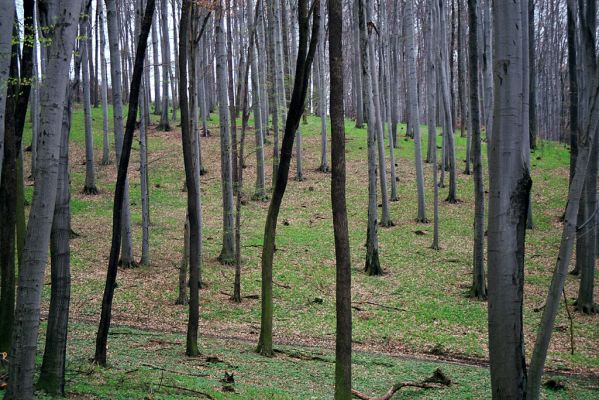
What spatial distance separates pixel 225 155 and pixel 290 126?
27.7 ft

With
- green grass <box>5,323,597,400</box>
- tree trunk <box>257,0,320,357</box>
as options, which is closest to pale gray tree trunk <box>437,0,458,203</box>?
green grass <box>5,323,597,400</box>

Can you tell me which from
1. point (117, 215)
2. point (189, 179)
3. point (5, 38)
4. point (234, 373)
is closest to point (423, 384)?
point (234, 373)

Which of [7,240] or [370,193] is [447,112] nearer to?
[370,193]

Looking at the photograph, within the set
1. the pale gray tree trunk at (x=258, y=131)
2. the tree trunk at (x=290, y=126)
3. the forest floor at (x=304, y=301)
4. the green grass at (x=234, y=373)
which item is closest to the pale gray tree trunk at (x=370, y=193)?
the forest floor at (x=304, y=301)

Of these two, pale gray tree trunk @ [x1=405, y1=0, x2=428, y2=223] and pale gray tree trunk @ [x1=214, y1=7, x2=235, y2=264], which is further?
pale gray tree trunk @ [x1=405, y1=0, x2=428, y2=223]

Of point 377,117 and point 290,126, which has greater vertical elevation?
point 377,117

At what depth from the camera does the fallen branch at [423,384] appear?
8370 mm

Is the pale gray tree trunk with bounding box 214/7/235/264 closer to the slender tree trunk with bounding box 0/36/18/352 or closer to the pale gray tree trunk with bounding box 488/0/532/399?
the slender tree trunk with bounding box 0/36/18/352

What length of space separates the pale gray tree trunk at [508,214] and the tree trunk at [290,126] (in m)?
3.12

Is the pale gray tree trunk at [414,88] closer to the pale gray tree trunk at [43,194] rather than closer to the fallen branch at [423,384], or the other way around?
the fallen branch at [423,384]

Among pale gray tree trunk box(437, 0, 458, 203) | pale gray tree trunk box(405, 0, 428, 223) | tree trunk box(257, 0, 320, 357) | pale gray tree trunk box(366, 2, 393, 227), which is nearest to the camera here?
tree trunk box(257, 0, 320, 357)

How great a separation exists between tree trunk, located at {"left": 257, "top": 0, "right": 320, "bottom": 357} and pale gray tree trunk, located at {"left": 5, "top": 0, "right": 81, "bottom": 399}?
3888 mm

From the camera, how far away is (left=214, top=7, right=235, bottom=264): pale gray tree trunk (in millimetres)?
17375

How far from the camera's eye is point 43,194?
525 cm
